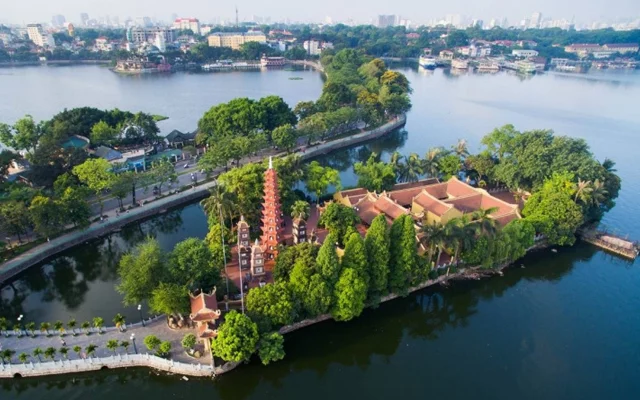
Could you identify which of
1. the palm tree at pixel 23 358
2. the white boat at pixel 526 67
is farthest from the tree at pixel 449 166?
the white boat at pixel 526 67

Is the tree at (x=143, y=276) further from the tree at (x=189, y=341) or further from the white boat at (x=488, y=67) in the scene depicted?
the white boat at (x=488, y=67)

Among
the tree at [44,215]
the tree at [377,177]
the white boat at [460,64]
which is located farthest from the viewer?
the white boat at [460,64]

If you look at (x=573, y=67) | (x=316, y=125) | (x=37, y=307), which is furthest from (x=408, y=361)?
(x=573, y=67)

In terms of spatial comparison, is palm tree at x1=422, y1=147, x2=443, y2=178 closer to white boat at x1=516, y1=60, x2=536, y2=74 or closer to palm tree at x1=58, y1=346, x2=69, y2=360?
palm tree at x1=58, y1=346, x2=69, y2=360

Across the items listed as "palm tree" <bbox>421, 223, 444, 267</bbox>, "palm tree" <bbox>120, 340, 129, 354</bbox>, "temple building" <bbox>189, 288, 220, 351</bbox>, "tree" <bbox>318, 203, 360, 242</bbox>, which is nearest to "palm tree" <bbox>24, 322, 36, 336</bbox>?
"palm tree" <bbox>120, 340, 129, 354</bbox>

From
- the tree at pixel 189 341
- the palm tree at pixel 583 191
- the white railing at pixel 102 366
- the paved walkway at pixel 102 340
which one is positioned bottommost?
the white railing at pixel 102 366
